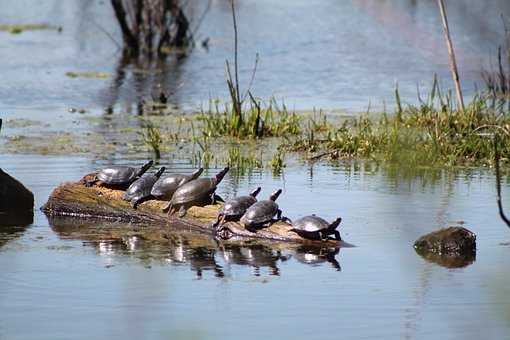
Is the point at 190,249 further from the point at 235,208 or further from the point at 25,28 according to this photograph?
the point at 25,28

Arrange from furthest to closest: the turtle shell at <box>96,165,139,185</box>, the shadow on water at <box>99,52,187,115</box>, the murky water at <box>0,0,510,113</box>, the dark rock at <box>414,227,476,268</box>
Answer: the murky water at <box>0,0,510,113</box>, the shadow on water at <box>99,52,187,115</box>, the turtle shell at <box>96,165,139,185</box>, the dark rock at <box>414,227,476,268</box>

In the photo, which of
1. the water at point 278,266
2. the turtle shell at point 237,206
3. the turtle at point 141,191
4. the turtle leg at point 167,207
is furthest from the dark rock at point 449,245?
the turtle at point 141,191

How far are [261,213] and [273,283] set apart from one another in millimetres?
1068

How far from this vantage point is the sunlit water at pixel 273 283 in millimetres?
6207

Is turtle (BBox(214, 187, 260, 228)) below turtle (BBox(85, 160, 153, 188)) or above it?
below

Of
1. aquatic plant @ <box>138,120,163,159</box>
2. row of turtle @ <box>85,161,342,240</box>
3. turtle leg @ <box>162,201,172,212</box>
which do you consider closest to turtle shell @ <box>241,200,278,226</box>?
row of turtle @ <box>85,161,342,240</box>

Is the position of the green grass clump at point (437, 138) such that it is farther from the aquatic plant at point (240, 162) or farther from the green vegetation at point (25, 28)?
the green vegetation at point (25, 28)

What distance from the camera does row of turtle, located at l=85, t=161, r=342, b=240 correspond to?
8.20m

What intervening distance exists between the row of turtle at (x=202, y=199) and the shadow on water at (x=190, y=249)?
0.44ft

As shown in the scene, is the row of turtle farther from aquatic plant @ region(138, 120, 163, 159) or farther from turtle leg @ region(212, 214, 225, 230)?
aquatic plant @ region(138, 120, 163, 159)

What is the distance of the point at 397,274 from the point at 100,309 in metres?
1.93

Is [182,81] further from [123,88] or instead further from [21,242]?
[21,242]

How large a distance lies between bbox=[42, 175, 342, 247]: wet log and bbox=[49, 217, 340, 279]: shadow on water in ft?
0.19

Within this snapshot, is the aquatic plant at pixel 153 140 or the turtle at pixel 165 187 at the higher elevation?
the aquatic plant at pixel 153 140
